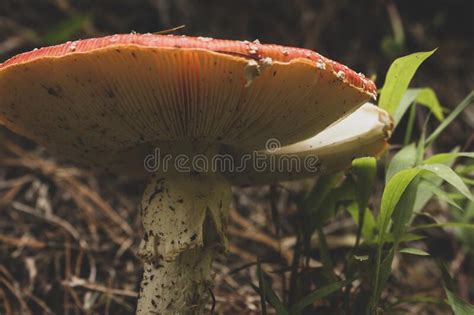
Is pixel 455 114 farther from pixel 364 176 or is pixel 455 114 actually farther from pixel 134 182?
pixel 134 182

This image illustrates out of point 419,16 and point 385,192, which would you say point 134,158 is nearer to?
point 385,192

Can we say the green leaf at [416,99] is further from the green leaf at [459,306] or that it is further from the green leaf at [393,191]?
the green leaf at [459,306]

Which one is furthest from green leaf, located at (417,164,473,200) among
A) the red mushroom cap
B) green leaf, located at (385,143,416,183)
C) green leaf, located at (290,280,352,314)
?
green leaf, located at (290,280,352,314)

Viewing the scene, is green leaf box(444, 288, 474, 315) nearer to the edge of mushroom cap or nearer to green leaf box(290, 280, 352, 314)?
green leaf box(290, 280, 352, 314)

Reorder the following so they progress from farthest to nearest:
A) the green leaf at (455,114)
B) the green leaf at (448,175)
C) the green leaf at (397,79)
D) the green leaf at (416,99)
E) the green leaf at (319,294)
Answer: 1. the green leaf at (416,99)
2. the green leaf at (455,114)
3. the green leaf at (397,79)
4. the green leaf at (319,294)
5. the green leaf at (448,175)

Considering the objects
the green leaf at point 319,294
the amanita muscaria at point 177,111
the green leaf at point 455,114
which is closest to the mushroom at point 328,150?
the amanita muscaria at point 177,111
